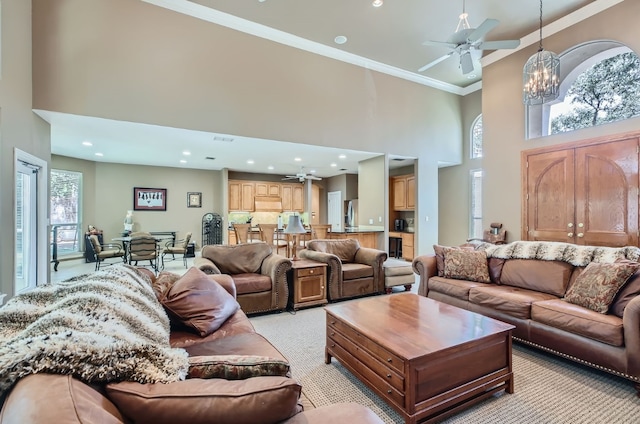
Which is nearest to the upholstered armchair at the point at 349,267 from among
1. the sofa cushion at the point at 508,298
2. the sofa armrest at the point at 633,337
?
the sofa cushion at the point at 508,298

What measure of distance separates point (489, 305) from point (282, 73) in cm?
481

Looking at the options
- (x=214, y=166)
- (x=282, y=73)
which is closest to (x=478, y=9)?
(x=282, y=73)

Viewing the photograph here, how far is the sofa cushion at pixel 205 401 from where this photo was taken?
84cm

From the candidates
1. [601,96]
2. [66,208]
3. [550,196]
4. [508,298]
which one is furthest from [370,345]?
[66,208]

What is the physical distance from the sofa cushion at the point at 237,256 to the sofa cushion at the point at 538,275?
308 centimetres

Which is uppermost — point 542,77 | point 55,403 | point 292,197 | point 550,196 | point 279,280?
point 542,77

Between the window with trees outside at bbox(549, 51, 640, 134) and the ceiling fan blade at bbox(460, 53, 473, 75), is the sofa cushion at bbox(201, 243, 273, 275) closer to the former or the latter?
the ceiling fan blade at bbox(460, 53, 473, 75)

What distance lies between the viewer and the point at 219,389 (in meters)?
0.91

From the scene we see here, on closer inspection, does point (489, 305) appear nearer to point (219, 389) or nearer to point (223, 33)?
point (219, 389)

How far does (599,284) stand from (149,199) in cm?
955

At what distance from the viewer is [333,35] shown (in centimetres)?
536

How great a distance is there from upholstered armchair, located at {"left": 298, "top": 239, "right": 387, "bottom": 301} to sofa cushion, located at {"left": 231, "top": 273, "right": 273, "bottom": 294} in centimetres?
90

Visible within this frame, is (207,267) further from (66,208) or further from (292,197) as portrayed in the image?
(292,197)

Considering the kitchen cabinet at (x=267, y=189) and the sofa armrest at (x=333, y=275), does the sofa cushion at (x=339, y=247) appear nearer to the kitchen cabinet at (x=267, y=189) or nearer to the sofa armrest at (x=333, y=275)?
the sofa armrest at (x=333, y=275)
